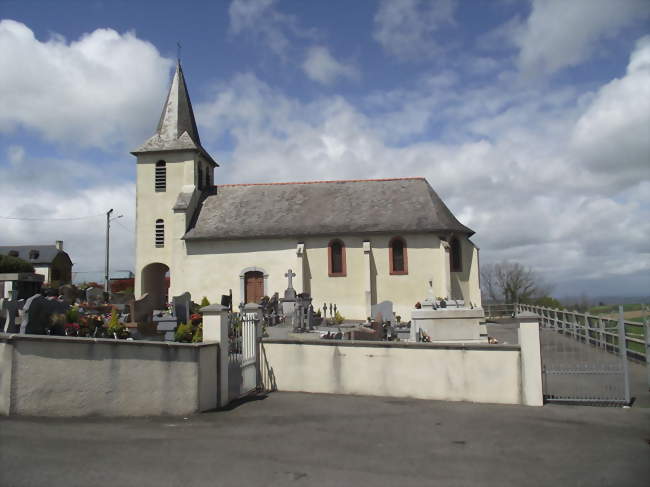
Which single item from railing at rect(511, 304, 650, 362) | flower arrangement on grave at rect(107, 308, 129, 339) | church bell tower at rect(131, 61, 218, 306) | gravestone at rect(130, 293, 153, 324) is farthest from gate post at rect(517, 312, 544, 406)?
church bell tower at rect(131, 61, 218, 306)

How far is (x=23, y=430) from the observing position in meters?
6.73

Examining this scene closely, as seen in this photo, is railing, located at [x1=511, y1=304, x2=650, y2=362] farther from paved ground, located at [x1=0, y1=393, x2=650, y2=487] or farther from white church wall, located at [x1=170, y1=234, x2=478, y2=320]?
white church wall, located at [x1=170, y1=234, x2=478, y2=320]

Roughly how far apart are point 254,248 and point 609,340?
58.5 feet

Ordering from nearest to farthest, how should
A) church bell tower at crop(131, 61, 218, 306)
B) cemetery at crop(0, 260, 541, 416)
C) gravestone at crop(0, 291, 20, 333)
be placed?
cemetery at crop(0, 260, 541, 416), gravestone at crop(0, 291, 20, 333), church bell tower at crop(131, 61, 218, 306)

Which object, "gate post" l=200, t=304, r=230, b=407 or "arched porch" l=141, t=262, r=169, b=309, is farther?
"arched porch" l=141, t=262, r=169, b=309

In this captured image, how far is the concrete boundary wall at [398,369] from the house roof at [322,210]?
1594 centimetres

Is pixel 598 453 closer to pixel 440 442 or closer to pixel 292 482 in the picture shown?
pixel 440 442

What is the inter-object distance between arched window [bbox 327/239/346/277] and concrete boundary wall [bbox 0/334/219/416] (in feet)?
59.3

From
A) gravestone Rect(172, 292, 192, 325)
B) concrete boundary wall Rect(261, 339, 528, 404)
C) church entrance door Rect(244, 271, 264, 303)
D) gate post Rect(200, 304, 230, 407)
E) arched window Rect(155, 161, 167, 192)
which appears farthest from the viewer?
arched window Rect(155, 161, 167, 192)

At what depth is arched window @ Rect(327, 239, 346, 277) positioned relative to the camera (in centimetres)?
2645

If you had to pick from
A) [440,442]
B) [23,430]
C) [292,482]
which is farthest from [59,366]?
[440,442]

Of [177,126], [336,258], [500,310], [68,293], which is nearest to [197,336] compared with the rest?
[68,293]

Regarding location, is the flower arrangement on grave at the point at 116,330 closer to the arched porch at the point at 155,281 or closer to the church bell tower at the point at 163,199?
the church bell tower at the point at 163,199

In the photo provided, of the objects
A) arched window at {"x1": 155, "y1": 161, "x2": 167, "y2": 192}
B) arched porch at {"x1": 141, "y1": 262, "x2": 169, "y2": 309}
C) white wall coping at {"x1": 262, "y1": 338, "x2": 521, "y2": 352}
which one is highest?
arched window at {"x1": 155, "y1": 161, "x2": 167, "y2": 192}
